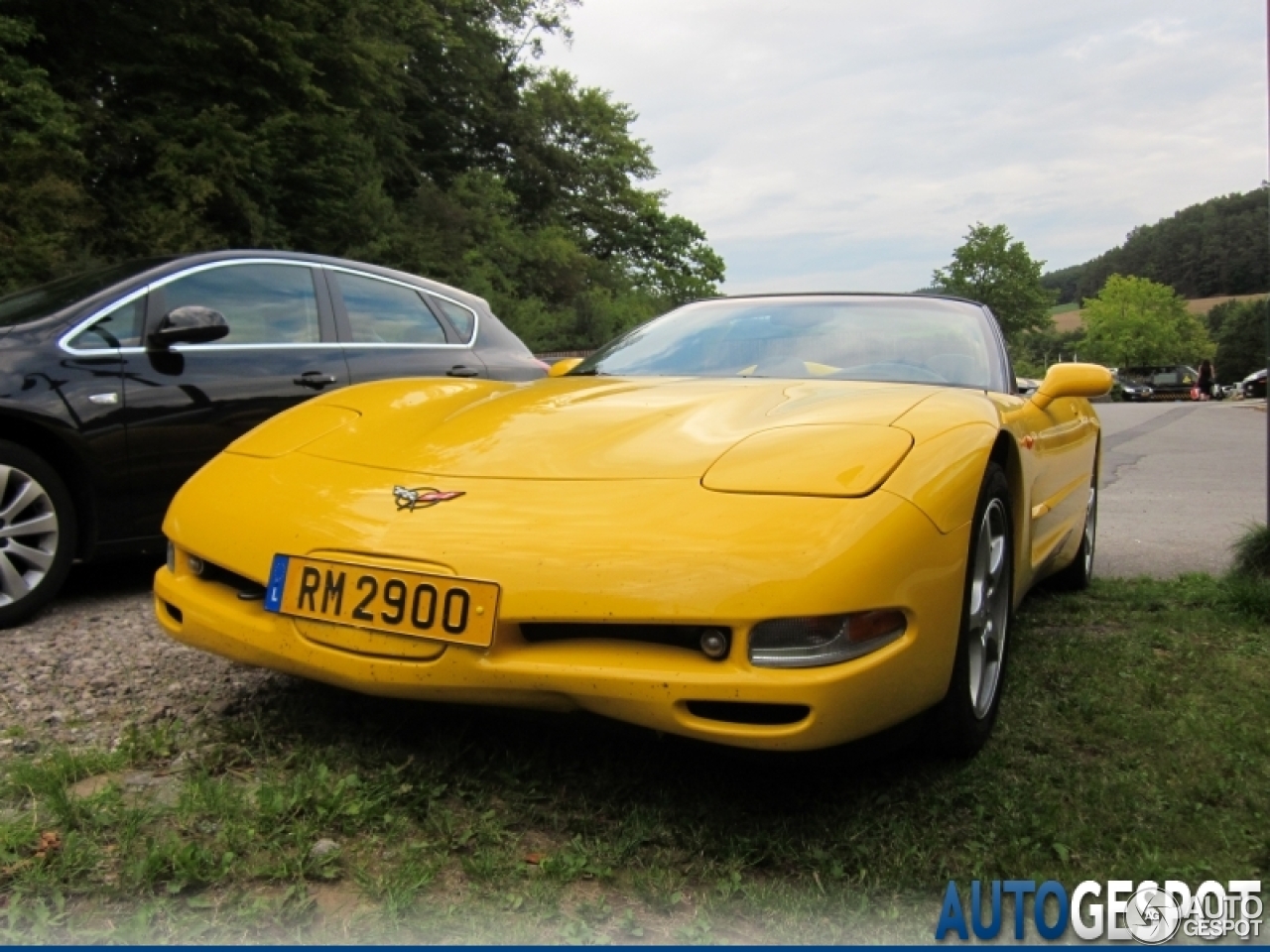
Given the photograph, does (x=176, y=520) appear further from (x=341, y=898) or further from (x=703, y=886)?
(x=703, y=886)

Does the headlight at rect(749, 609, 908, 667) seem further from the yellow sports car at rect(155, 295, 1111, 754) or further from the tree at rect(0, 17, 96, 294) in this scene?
the tree at rect(0, 17, 96, 294)

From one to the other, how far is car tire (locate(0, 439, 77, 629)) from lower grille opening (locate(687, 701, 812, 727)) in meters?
2.63

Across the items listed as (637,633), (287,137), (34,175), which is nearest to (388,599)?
(637,633)

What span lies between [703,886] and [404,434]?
133cm

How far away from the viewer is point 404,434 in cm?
268

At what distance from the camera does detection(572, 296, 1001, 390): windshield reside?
331 cm

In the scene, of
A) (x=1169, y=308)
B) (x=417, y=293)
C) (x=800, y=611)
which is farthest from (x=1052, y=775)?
(x=1169, y=308)

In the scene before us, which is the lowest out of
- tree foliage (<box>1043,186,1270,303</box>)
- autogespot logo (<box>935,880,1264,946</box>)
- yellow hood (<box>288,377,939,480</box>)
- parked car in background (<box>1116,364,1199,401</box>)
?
parked car in background (<box>1116,364,1199,401</box>)

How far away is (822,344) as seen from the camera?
11.4ft

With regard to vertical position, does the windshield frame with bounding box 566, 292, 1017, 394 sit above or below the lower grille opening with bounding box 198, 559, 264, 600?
above

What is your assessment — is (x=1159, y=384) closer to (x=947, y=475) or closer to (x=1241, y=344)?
(x=1241, y=344)

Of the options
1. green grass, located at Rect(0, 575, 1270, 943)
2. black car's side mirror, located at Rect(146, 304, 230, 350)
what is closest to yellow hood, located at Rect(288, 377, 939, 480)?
green grass, located at Rect(0, 575, 1270, 943)

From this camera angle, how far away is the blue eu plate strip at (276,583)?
221cm

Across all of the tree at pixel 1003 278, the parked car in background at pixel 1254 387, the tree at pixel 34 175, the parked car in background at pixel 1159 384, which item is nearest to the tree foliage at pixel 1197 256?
the tree at pixel 1003 278
